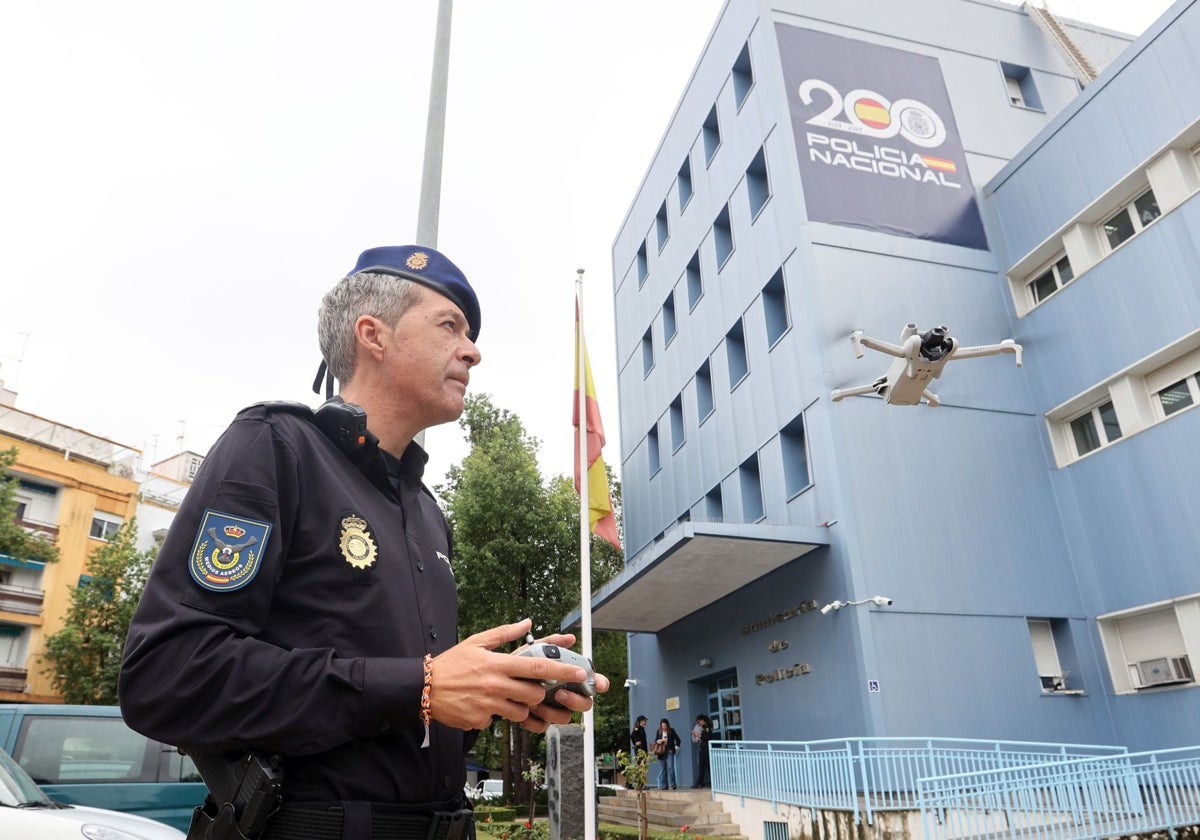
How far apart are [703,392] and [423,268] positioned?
20218 mm

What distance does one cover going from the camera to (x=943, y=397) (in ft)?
52.4

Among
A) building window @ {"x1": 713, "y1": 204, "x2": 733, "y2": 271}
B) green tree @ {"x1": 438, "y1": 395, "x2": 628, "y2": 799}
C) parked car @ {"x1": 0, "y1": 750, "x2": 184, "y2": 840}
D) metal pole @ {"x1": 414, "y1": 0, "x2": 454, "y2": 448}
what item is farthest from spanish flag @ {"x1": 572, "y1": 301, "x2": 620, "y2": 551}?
green tree @ {"x1": 438, "y1": 395, "x2": 628, "y2": 799}

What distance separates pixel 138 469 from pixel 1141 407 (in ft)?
124

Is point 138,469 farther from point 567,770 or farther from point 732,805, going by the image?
point 567,770

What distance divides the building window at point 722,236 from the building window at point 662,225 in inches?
172

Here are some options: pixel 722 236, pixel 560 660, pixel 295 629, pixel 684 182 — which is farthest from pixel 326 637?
pixel 684 182

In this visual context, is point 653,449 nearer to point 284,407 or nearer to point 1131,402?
point 1131,402

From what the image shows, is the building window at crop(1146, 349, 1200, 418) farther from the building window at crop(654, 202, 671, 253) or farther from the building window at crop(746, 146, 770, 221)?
the building window at crop(654, 202, 671, 253)

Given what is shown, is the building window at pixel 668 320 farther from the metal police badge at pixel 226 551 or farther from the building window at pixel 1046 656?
the metal police badge at pixel 226 551

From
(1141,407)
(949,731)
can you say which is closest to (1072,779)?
(949,731)

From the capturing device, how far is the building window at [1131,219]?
1476cm

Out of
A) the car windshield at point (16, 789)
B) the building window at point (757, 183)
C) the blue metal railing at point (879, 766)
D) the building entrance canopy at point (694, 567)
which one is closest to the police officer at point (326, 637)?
the car windshield at point (16, 789)

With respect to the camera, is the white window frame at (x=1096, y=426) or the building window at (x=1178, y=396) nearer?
the building window at (x=1178, y=396)

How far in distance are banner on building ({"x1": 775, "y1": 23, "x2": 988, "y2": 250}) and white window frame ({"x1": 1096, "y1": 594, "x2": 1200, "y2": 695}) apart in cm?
834
